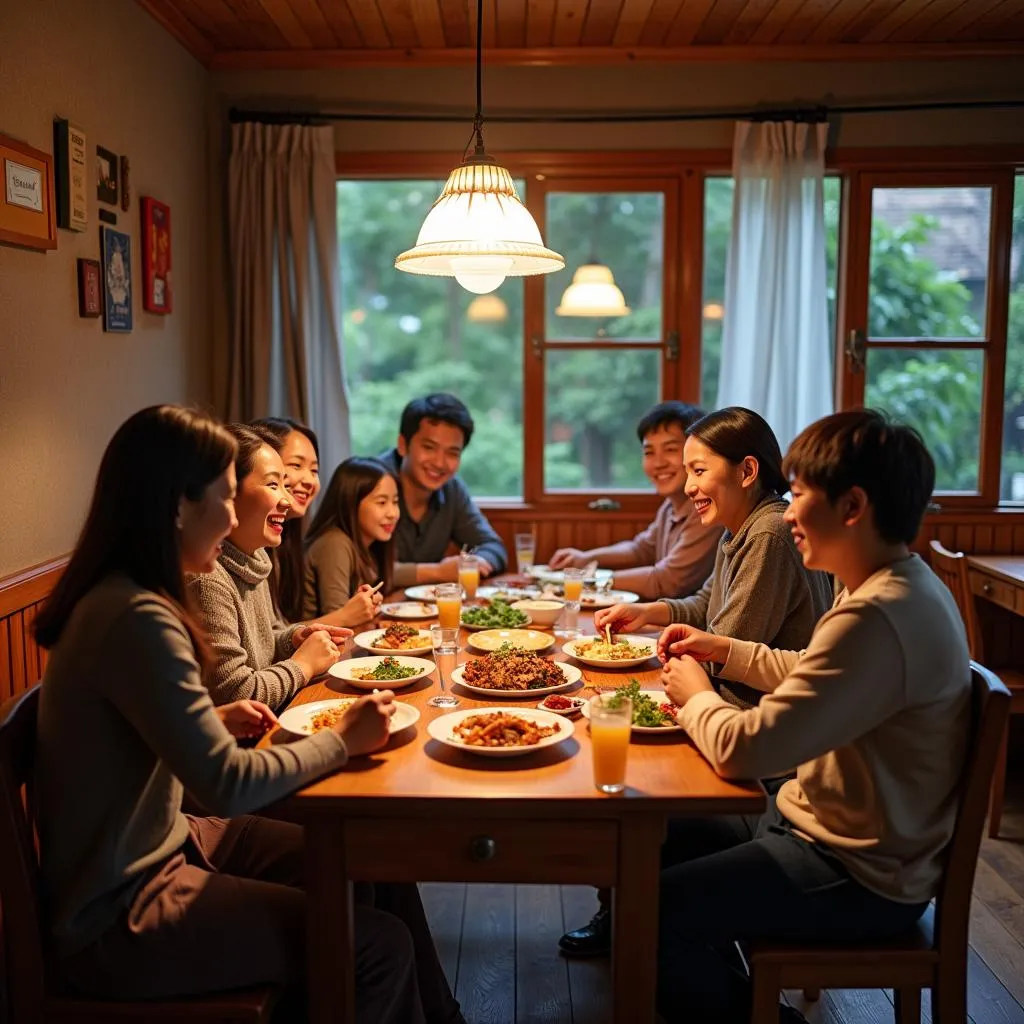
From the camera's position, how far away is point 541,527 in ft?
14.3

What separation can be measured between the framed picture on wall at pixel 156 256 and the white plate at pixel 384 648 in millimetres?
1699

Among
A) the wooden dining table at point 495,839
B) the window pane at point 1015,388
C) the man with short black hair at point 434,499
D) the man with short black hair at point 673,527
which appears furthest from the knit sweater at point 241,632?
the window pane at point 1015,388

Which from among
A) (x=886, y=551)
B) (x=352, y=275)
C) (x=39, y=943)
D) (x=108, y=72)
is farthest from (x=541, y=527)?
(x=352, y=275)

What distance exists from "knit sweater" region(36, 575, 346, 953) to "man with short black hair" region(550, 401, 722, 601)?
6.56ft

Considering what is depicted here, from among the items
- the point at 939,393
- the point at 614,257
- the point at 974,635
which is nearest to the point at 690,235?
the point at 614,257

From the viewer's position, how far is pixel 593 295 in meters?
4.30

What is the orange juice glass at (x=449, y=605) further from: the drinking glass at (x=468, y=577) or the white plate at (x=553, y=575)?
the white plate at (x=553, y=575)

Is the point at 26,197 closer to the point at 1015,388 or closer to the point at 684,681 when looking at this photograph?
the point at 684,681

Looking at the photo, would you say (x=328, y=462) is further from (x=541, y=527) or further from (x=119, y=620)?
(x=119, y=620)

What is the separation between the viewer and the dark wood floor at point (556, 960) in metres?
2.39

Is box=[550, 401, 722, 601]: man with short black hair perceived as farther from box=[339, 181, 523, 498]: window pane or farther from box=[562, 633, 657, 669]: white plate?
box=[339, 181, 523, 498]: window pane

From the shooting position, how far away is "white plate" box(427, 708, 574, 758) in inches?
67.2

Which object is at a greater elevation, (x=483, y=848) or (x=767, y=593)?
(x=767, y=593)

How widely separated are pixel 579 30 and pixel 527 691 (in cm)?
→ 294
